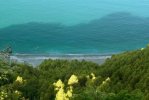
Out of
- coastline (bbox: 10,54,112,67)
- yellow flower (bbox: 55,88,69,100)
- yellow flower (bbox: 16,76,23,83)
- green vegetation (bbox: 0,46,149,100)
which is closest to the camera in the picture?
yellow flower (bbox: 55,88,69,100)

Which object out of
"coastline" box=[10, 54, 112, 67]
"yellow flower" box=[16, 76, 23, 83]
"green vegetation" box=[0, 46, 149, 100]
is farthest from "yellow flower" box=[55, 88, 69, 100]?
"coastline" box=[10, 54, 112, 67]

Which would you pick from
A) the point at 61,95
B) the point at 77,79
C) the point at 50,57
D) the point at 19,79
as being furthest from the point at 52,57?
the point at 61,95

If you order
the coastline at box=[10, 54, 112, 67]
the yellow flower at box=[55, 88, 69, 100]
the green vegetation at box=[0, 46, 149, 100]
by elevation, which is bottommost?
the yellow flower at box=[55, 88, 69, 100]

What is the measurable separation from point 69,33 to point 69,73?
643 inches

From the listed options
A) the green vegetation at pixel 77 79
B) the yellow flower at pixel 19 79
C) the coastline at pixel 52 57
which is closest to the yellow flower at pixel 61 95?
the green vegetation at pixel 77 79

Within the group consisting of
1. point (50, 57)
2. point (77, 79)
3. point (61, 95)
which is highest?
point (50, 57)

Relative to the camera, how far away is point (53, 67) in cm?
2534

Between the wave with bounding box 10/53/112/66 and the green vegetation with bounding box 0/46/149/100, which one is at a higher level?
the wave with bounding box 10/53/112/66

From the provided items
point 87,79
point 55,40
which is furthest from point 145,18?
point 87,79

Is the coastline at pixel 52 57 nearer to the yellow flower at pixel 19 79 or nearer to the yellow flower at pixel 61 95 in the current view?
the yellow flower at pixel 19 79

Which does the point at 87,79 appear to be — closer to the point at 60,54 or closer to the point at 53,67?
the point at 53,67

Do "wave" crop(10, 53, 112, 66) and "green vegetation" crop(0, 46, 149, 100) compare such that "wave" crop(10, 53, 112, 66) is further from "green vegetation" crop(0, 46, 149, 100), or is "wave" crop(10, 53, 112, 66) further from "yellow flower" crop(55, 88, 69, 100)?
"yellow flower" crop(55, 88, 69, 100)

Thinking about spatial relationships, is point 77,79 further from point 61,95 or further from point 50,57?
point 50,57

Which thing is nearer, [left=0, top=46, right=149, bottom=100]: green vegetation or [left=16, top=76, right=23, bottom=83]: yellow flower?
[left=0, top=46, right=149, bottom=100]: green vegetation
